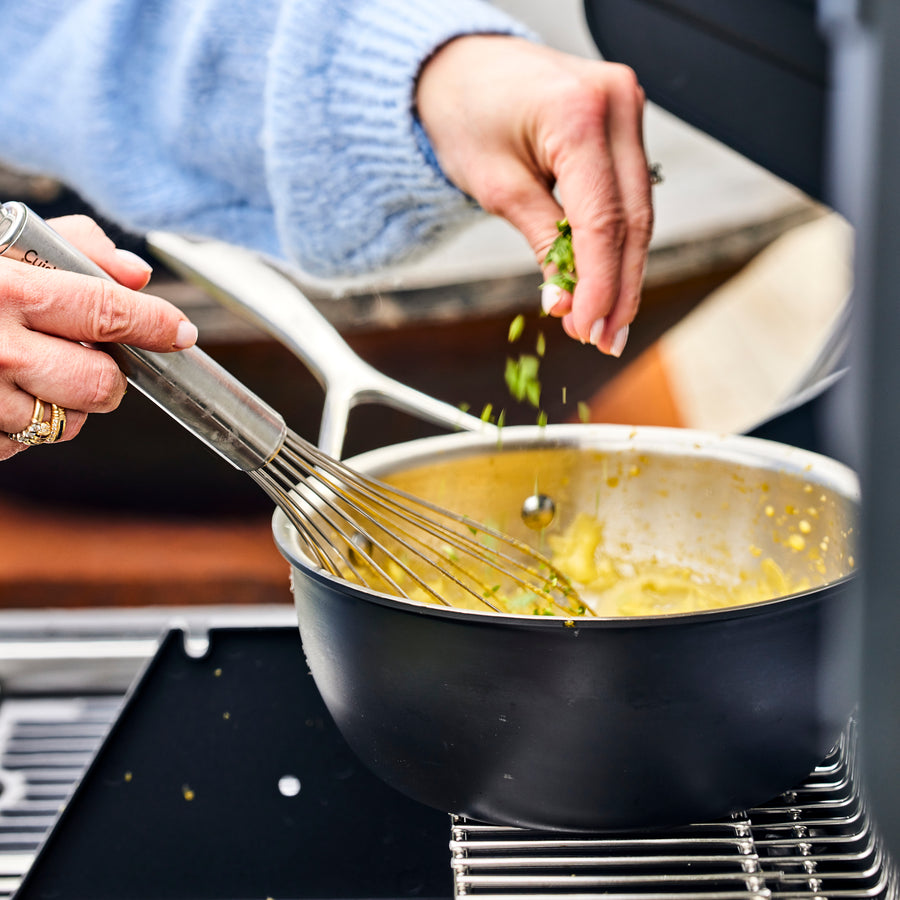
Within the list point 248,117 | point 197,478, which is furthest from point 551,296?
point 197,478

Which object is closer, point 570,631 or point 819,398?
point 570,631

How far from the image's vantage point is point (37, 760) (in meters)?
0.59

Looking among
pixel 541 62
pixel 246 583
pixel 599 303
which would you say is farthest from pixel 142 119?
pixel 246 583

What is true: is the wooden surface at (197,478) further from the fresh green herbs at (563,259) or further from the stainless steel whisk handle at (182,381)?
the stainless steel whisk handle at (182,381)

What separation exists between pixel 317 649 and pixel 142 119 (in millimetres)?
605

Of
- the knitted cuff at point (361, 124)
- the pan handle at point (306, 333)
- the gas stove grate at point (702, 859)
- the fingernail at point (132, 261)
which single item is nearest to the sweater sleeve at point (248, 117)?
the knitted cuff at point (361, 124)

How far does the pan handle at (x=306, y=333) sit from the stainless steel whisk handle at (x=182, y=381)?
0.11 m

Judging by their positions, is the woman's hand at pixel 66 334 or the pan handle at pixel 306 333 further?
the pan handle at pixel 306 333

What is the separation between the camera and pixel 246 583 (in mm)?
1418

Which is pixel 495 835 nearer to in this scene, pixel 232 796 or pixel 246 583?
pixel 232 796

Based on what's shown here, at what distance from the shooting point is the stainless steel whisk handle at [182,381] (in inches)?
16.4

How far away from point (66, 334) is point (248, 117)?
1.55ft

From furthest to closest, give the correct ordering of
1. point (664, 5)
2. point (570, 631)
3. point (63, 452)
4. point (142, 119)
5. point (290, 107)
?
point (63, 452), point (142, 119), point (290, 107), point (664, 5), point (570, 631)

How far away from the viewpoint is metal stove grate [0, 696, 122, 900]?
1.75ft
